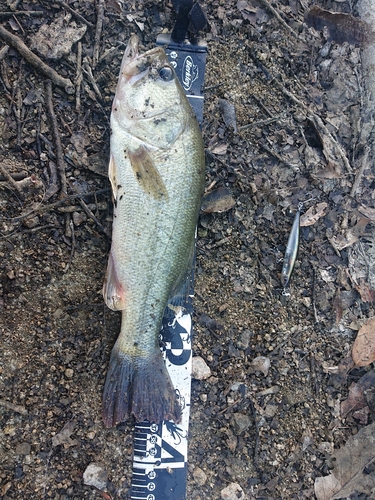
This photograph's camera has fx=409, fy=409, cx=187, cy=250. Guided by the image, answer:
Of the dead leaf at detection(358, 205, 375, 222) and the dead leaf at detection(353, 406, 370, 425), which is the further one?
the dead leaf at detection(358, 205, 375, 222)

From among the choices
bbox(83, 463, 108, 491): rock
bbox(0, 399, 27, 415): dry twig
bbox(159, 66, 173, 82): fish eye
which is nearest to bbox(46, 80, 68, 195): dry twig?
bbox(159, 66, 173, 82): fish eye

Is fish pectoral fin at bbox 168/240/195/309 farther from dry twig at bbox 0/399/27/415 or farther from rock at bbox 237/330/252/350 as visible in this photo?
dry twig at bbox 0/399/27/415

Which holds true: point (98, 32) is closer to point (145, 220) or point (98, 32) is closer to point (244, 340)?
point (145, 220)

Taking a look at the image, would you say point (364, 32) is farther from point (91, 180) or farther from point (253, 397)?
point (253, 397)

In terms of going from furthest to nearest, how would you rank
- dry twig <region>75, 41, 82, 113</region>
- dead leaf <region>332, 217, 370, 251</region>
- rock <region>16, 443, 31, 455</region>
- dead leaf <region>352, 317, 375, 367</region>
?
dead leaf <region>332, 217, 370, 251</region>, dead leaf <region>352, 317, 375, 367</region>, dry twig <region>75, 41, 82, 113</region>, rock <region>16, 443, 31, 455</region>

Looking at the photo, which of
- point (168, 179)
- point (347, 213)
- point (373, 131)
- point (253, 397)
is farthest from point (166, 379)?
point (373, 131)

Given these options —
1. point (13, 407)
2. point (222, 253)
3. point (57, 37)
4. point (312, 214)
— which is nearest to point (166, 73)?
point (57, 37)
